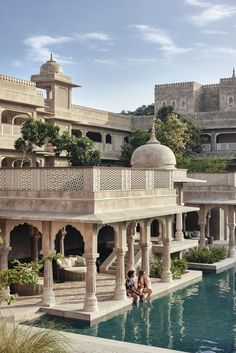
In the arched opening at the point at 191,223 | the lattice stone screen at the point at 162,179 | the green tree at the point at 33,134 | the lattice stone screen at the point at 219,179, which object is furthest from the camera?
the arched opening at the point at 191,223

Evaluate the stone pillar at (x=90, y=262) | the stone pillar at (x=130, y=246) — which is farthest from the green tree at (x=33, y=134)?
the stone pillar at (x=90, y=262)

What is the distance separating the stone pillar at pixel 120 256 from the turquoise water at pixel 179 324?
2.08 ft

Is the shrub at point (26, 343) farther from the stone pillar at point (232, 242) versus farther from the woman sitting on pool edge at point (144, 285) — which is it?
the stone pillar at point (232, 242)

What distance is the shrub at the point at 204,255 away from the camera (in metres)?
23.7

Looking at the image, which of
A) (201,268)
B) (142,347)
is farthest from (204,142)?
(142,347)

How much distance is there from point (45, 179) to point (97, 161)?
59.5 ft

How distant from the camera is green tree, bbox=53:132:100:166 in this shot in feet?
101

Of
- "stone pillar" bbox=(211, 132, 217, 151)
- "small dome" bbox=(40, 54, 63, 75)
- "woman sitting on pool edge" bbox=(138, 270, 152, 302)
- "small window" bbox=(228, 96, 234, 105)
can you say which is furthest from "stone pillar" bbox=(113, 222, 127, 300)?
"small window" bbox=(228, 96, 234, 105)

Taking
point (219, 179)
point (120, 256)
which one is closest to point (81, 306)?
point (120, 256)

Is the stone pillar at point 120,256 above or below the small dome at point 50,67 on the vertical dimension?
below

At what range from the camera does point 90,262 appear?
14477 mm

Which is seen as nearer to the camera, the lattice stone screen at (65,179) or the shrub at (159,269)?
the lattice stone screen at (65,179)

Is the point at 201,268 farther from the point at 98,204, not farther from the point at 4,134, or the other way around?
the point at 4,134

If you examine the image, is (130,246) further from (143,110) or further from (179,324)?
(143,110)
